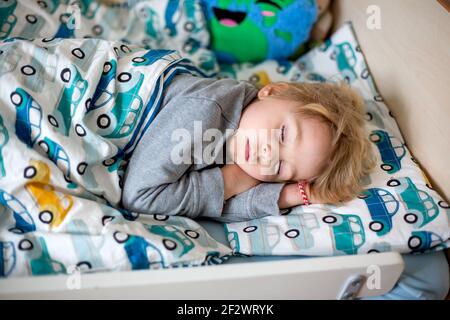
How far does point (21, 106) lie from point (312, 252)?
689 mm

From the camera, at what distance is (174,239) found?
0.84 meters

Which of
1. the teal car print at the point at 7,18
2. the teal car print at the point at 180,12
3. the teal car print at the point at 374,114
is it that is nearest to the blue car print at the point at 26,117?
the teal car print at the point at 7,18

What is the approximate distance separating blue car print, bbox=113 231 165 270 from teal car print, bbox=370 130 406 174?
2.07 ft

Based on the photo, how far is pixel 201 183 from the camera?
37.7 inches

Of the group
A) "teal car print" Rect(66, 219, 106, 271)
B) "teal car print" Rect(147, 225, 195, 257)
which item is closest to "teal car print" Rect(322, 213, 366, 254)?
"teal car print" Rect(147, 225, 195, 257)

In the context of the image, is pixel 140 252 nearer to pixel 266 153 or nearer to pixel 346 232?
pixel 266 153

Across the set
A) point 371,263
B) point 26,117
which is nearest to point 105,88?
point 26,117

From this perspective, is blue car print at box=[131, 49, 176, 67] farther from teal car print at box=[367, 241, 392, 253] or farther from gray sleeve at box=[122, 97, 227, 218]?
teal car print at box=[367, 241, 392, 253]

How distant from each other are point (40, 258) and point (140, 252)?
186 mm

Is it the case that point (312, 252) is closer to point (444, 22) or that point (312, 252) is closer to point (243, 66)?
point (444, 22)

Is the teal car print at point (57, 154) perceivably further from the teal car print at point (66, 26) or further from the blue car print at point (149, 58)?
the teal car print at point (66, 26)

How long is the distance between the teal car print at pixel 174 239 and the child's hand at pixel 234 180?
16 cm

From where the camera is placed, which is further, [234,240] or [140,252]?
[234,240]
